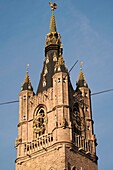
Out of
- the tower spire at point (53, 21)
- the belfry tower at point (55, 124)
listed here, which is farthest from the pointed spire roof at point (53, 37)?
the belfry tower at point (55, 124)

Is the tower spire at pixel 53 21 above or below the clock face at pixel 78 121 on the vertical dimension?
above

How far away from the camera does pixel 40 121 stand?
6131 centimetres

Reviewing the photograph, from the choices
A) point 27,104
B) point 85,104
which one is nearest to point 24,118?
point 27,104

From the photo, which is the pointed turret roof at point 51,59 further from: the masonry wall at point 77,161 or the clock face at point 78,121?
the masonry wall at point 77,161

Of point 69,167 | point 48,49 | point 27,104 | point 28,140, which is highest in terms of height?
point 48,49

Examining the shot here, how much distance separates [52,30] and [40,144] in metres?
15.9

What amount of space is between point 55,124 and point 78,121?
3473mm

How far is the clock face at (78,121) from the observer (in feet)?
200

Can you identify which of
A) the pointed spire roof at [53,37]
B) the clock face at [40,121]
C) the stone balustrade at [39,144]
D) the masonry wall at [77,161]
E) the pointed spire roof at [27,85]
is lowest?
the masonry wall at [77,161]

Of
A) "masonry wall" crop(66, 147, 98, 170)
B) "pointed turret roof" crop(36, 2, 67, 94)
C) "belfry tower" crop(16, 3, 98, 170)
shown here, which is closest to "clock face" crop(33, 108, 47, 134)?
"belfry tower" crop(16, 3, 98, 170)

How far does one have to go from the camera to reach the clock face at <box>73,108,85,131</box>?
60.9m

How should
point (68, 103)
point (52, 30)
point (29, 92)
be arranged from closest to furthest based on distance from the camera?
1. point (68, 103)
2. point (29, 92)
3. point (52, 30)

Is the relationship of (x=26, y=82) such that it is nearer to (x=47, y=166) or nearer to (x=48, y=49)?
(x=48, y=49)

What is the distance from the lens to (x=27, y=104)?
63.4 metres
